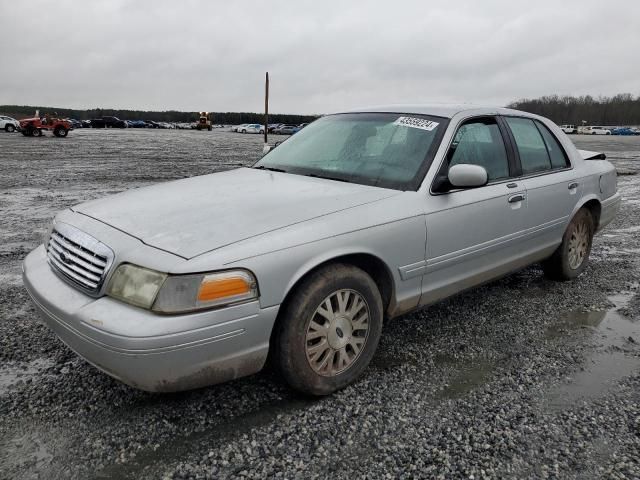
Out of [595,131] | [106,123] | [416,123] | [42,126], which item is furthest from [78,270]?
[595,131]

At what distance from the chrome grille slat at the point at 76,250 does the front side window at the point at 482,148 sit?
216cm

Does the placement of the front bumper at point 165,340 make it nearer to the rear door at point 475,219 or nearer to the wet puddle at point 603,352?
the rear door at point 475,219

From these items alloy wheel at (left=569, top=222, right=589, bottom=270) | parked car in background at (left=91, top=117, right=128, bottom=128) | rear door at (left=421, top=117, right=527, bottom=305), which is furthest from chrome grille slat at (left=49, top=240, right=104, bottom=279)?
parked car in background at (left=91, top=117, right=128, bottom=128)

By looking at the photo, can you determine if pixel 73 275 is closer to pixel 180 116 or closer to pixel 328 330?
pixel 328 330

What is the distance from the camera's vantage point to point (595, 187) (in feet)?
15.4

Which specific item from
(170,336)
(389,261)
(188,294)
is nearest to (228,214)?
(188,294)

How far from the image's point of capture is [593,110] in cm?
11631

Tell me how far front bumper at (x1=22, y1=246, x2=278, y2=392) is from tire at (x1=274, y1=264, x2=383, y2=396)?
0.44 feet

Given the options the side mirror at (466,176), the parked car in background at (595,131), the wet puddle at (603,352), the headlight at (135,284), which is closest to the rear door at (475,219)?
the side mirror at (466,176)

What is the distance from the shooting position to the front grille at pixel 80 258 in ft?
7.97

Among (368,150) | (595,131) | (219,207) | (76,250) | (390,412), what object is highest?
(595,131)

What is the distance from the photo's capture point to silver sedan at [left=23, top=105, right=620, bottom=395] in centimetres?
224

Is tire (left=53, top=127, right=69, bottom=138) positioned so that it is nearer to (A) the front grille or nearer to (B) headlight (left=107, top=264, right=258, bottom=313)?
(A) the front grille

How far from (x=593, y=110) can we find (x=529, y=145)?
428 feet
